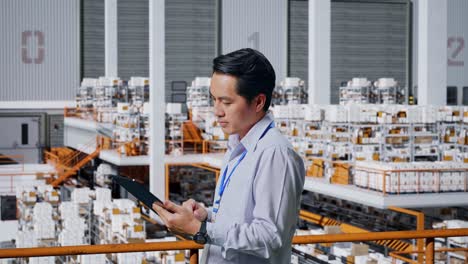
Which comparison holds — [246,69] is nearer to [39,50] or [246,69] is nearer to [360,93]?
[360,93]

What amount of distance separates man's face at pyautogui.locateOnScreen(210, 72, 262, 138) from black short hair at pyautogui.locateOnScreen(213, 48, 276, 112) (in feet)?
0.05

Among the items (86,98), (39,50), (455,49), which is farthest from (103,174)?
(455,49)

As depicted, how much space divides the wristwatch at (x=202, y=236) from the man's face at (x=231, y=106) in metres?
0.32

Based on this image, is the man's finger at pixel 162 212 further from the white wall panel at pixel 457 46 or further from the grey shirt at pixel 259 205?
the white wall panel at pixel 457 46

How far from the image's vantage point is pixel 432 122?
16.1 meters

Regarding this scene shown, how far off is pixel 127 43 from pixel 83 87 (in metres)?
3.26

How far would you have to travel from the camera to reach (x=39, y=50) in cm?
3441

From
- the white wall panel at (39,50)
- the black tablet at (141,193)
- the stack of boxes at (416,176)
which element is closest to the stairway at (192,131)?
the stack of boxes at (416,176)

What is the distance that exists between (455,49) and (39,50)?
1914 cm

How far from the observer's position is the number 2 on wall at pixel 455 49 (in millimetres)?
36344

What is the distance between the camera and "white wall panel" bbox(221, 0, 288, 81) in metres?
35.9

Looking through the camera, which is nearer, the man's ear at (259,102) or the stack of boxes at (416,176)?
the man's ear at (259,102)

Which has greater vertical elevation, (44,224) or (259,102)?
(259,102)

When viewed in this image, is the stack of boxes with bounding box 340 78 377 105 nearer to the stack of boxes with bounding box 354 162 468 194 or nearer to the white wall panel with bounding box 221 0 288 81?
the white wall panel with bounding box 221 0 288 81
